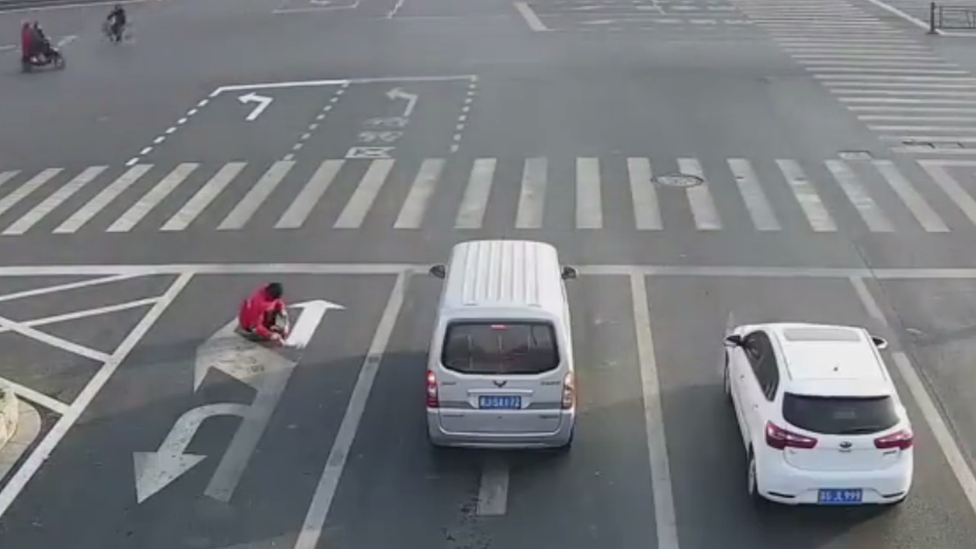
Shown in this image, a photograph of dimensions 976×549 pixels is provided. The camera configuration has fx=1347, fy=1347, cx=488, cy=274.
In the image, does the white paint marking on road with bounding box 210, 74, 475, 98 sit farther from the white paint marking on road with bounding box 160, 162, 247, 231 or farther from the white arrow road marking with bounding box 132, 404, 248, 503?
the white arrow road marking with bounding box 132, 404, 248, 503

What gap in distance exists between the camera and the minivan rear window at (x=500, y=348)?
13.0 meters

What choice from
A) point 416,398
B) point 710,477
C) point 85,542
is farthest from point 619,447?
point 85,542

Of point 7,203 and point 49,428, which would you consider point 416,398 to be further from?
point 7,203

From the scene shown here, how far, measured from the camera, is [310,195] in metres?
23.8

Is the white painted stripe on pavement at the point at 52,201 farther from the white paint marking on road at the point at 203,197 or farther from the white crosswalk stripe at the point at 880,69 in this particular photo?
the white crosswalk stripe at the point at 880,69

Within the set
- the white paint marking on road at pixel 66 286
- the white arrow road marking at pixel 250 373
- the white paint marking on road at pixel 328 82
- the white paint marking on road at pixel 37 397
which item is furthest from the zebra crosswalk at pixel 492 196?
the white paint marking on road at pixel 328 82

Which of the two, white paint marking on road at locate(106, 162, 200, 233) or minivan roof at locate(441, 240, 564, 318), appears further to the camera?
white paint marking on road at locate(106, 162, 200, 233)

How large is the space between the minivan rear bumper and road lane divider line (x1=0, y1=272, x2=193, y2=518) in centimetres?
406

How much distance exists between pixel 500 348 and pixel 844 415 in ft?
10.8

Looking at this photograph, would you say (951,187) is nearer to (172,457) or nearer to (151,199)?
(151,199)

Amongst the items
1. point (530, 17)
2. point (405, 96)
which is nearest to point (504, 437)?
point (405, 96)

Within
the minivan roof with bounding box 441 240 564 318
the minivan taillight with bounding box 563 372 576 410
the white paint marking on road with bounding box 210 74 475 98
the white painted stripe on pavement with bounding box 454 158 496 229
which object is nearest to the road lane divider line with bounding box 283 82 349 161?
the white paint marking on road with bounding box 210 74 475 98

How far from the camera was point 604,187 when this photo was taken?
23984 millimetres

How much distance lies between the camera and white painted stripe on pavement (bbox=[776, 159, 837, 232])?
21.6m
